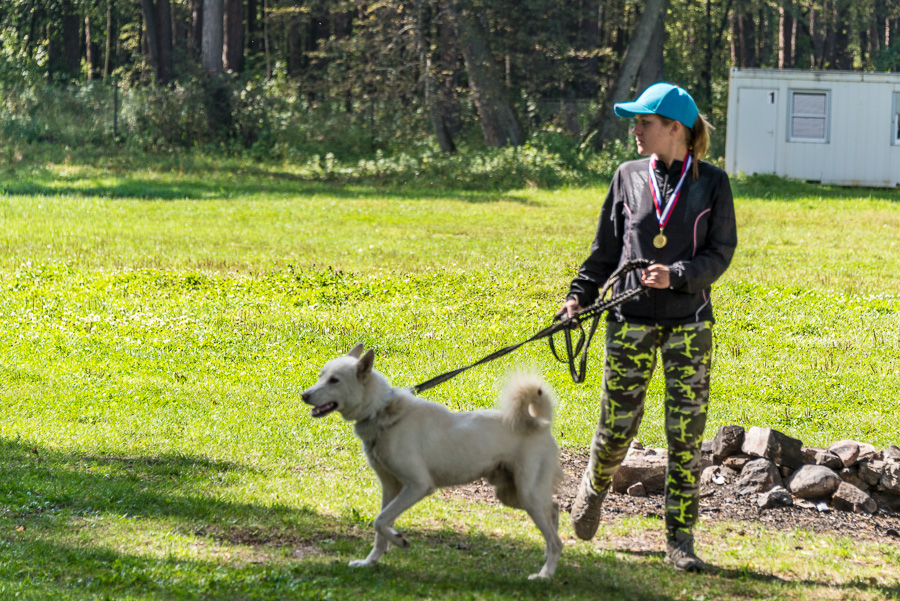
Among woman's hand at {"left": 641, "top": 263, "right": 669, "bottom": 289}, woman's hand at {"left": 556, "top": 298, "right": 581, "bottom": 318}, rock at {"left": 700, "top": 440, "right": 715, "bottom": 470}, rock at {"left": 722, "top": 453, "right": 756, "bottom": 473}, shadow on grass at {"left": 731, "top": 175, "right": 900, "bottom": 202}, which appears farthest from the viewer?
shadow on grass at {"left": 731, "top": 175, "right": 900, "bottom": 202}

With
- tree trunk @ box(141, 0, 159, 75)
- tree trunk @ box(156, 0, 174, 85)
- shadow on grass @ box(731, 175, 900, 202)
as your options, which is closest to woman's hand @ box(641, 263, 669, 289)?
shadow on grass @ box(731, 175, 900, 202)

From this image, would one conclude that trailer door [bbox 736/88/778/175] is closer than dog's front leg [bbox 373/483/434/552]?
No

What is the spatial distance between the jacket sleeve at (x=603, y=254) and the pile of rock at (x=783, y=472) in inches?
69.9

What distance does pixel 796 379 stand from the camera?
30.6 feet

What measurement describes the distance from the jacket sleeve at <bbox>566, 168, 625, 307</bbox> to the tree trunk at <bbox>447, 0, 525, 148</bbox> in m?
25.2

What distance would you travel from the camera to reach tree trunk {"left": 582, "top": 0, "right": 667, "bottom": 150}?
105ft

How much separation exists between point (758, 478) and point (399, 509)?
2.76 m

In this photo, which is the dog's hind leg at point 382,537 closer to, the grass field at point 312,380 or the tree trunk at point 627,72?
the grass field at point 312,380

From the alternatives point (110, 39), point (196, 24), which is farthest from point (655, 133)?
point (110, 39)

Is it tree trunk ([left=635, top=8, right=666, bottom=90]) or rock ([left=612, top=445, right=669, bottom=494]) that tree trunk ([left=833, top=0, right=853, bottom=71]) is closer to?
tree trunk ([left=635, top=8, right=666, bottom=90])

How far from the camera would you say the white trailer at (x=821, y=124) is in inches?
1141

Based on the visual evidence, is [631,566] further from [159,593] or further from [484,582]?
[159,593]

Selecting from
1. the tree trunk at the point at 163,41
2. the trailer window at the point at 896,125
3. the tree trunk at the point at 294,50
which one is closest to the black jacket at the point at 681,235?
the trailer window at the point at 896,125

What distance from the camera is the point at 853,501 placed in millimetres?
6332
